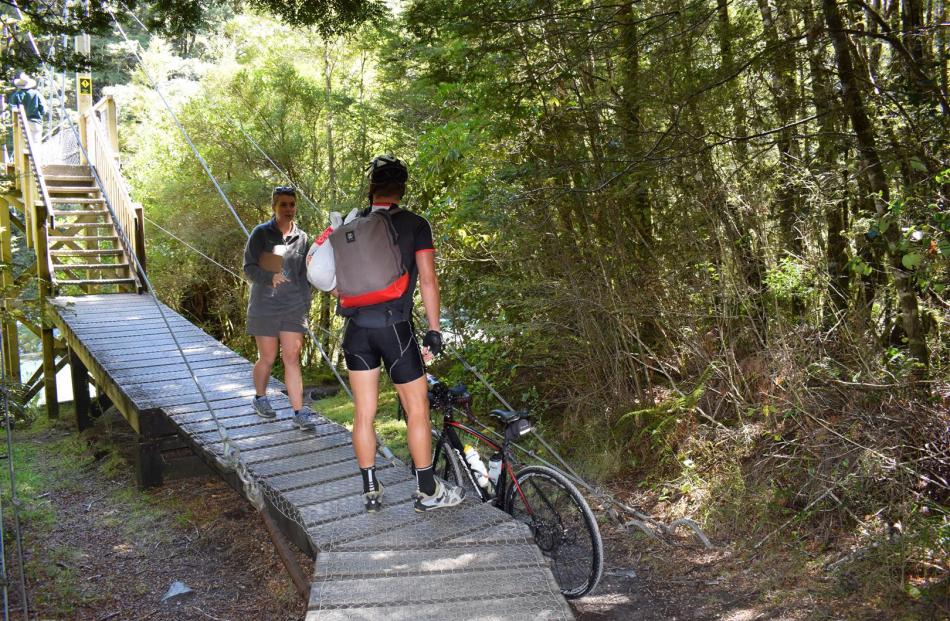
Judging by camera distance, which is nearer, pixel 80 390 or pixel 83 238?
pixel 80 390

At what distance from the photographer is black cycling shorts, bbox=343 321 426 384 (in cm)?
386

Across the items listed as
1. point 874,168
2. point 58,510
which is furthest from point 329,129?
point 874,168

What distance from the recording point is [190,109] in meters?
12.8

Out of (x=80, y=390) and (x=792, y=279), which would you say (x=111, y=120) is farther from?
(x=792, y=279)

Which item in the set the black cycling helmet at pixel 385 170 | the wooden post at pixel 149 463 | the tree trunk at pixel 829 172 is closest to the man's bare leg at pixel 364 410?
the black cycling helmet at pixel 385 170

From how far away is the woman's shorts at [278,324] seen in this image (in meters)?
5.41

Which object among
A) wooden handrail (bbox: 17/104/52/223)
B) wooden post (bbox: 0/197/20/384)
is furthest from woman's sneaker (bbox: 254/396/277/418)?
wooden handrail (bbox: 17/104/52/223)

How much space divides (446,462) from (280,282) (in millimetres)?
1798

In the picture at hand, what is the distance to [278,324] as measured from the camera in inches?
214

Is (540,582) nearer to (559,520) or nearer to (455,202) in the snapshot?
(559,520)

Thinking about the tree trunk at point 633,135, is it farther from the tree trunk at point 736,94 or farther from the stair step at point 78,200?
the stair step at point 78,200

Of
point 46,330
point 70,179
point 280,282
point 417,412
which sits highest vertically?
point 70,179

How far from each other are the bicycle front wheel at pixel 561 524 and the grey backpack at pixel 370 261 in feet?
4.07

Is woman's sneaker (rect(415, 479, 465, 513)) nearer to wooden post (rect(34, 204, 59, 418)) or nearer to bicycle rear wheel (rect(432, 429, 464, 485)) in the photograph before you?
bicycle rear wheel (rect(432, 429, 464, 485))
